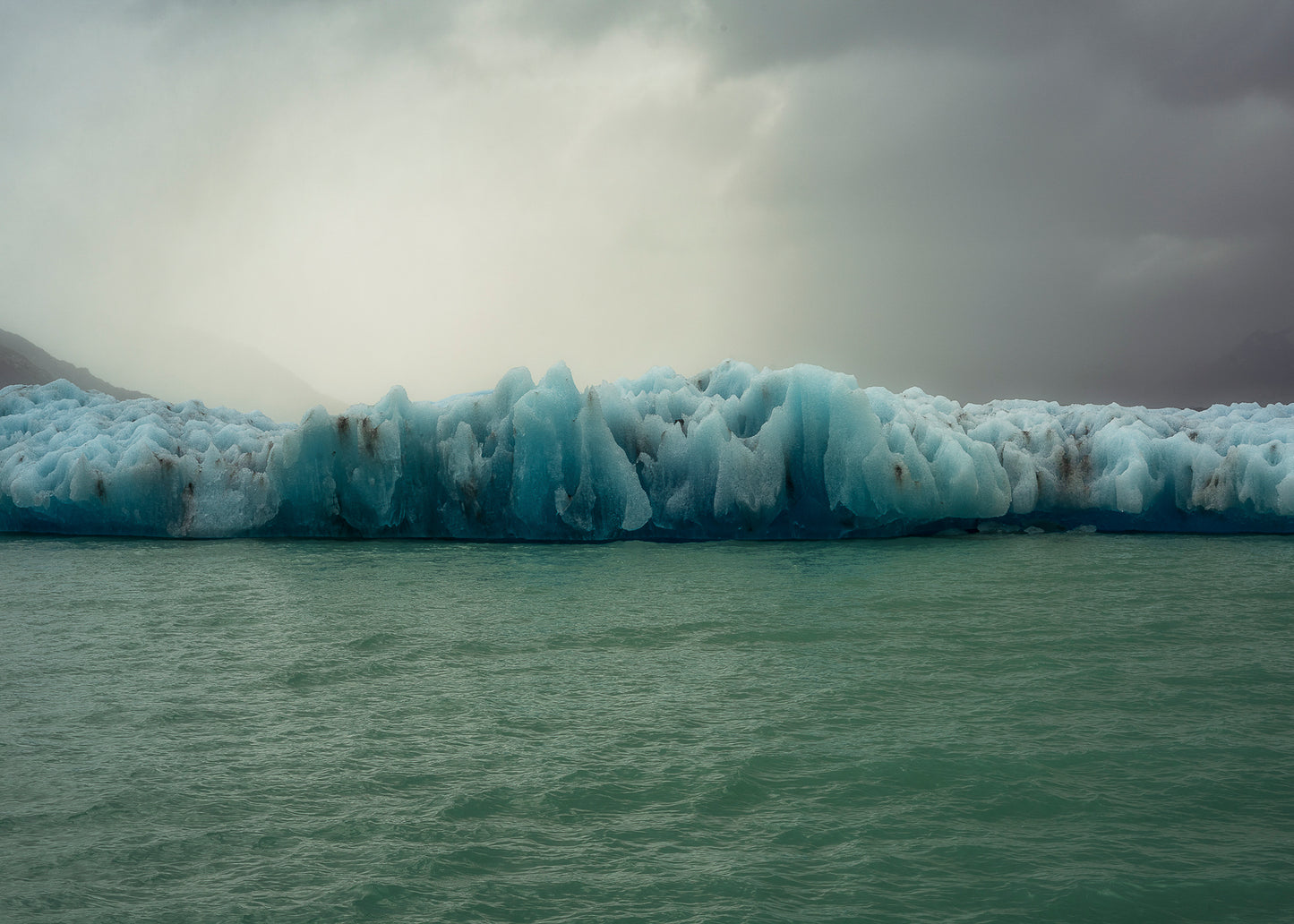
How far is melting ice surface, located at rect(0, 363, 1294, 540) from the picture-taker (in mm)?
12547

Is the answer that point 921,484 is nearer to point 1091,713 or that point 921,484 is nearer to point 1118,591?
point 1118,591

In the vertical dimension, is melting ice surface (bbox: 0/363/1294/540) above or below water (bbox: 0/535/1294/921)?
above

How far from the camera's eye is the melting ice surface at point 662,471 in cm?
1255

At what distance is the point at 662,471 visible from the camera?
12.9m

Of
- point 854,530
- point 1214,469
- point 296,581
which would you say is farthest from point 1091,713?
point 1214,469

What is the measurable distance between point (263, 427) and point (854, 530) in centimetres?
1076

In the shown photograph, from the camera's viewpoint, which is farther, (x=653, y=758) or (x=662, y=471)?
(x=662, y=471)

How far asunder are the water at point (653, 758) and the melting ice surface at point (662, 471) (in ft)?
14.8

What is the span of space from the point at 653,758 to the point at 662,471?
898cm

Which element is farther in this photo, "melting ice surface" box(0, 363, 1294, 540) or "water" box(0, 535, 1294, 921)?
"melting ice surface" box(0, 363, 1294, 540)

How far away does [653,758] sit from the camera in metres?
4.03

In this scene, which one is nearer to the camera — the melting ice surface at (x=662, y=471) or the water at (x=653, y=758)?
the water at (x=653, y=758)

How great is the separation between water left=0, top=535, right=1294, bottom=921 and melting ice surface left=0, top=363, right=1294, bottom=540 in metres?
4.52

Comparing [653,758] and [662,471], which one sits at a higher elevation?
[662,471]
